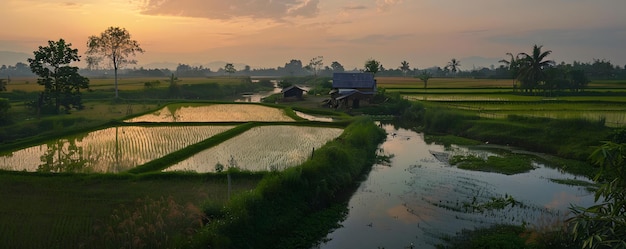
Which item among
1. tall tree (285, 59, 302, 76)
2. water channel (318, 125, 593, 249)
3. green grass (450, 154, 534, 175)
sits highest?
tall tree (285, 59, 302, 76)

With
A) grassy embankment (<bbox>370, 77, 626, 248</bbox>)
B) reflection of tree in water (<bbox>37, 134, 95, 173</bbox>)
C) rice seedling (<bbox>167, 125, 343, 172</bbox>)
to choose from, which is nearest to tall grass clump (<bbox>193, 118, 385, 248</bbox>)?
rice seedling (<bbox>167, 125, 343, 172</bbox>)

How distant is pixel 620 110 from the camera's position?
23281 mm

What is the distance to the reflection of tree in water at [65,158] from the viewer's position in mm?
11977

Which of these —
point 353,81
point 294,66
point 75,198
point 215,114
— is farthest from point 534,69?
point 294,66

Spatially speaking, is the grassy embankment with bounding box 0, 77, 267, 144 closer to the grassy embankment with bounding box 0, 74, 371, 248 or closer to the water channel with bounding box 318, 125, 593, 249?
the grassy embankment with bounding box 0, 74, 371, 248

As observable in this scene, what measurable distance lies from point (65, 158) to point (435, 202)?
38.9 ft

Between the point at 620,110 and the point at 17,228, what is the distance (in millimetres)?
28297

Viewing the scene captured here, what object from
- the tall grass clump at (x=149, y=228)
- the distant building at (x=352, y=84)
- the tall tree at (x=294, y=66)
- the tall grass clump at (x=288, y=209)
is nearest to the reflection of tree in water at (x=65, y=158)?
the tall grass clump at (x=149, y=228)

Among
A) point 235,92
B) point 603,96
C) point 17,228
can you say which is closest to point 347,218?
point 17,228

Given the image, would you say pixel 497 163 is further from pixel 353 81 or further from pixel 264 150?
pixel 353 81

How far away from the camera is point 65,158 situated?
13305 millimetres

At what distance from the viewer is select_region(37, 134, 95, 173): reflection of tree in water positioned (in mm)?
11977

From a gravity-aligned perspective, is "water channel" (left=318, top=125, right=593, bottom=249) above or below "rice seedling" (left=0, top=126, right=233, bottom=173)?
below

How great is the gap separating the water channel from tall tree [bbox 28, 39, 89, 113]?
70.3 ft
